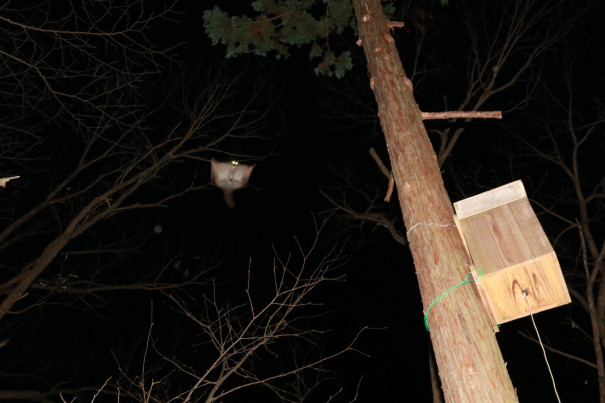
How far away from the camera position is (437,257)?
7.64 ft

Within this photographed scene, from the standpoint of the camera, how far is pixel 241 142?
988 cm

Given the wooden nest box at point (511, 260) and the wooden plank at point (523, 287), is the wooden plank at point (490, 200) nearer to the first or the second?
the wooden nest box at point (511, 260)

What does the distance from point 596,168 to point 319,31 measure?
784 cm

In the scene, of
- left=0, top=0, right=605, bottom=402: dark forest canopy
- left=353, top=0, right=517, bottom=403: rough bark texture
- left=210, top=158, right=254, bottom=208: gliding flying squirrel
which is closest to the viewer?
left=353, top=0, right=517, bottom=403: rough bark texture

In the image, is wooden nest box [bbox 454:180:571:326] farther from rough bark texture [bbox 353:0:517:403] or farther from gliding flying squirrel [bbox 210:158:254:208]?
gliding flying squirrel [bbox 210:158:254:208]

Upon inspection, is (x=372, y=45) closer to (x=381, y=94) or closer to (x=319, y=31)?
(x=381, y=94)

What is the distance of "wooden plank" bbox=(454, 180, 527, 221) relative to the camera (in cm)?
234

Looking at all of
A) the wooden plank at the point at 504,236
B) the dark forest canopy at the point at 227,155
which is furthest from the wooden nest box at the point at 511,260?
the dark forest canopy at the point at 227,155

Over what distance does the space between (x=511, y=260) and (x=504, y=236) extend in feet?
0.48

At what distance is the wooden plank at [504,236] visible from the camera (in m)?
2.14

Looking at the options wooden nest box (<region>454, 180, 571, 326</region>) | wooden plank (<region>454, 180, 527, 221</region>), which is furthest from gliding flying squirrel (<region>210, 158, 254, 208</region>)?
wooden nest box (<region>454, 180, 571, 326</region>)

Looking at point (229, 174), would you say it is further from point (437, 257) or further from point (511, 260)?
point (511, 260)

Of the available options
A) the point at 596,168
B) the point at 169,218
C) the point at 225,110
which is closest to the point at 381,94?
the point at 225,110

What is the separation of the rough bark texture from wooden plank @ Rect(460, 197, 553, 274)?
0.12 metres
